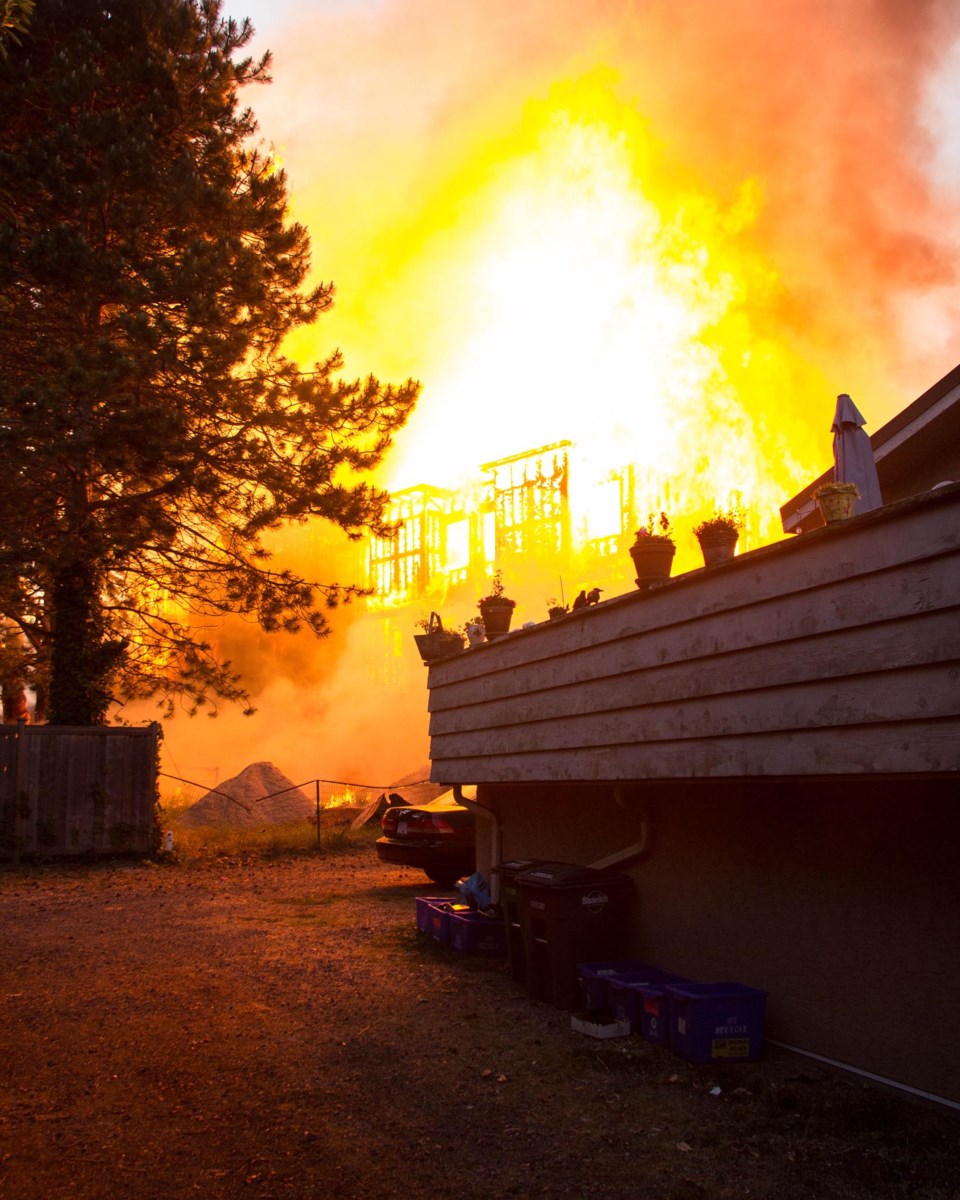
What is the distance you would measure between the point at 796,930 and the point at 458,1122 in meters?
2.19

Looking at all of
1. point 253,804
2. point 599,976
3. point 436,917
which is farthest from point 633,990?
point 253,804

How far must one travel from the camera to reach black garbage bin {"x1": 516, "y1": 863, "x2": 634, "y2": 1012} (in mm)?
7168

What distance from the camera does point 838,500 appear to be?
196 inches

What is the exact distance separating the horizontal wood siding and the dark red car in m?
5.50

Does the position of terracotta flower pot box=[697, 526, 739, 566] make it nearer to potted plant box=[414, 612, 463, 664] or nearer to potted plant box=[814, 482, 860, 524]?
potted plant box=[814, 482, 860, 524]

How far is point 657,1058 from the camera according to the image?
579 cm

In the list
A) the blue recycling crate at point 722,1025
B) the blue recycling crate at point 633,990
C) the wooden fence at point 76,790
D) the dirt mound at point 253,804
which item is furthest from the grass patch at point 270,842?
the blue recycling crate at point 722,1025

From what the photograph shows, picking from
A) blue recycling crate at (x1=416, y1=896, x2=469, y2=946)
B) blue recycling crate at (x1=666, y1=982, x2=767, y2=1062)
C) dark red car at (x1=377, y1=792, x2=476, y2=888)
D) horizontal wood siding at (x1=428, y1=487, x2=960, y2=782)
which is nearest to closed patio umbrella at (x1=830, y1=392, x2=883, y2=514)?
horizontal wood siding at (x1=428, y1=487, x2=960, y2=782)

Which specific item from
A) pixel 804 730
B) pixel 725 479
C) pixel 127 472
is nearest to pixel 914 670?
pixel 804 730

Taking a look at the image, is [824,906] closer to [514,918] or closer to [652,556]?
[652,556]

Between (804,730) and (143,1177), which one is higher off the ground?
(804,730)

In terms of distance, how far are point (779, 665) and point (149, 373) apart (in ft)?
44.9

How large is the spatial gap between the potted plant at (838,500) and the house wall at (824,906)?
4.21ft

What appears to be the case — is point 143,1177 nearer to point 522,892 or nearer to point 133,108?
point 522,892
